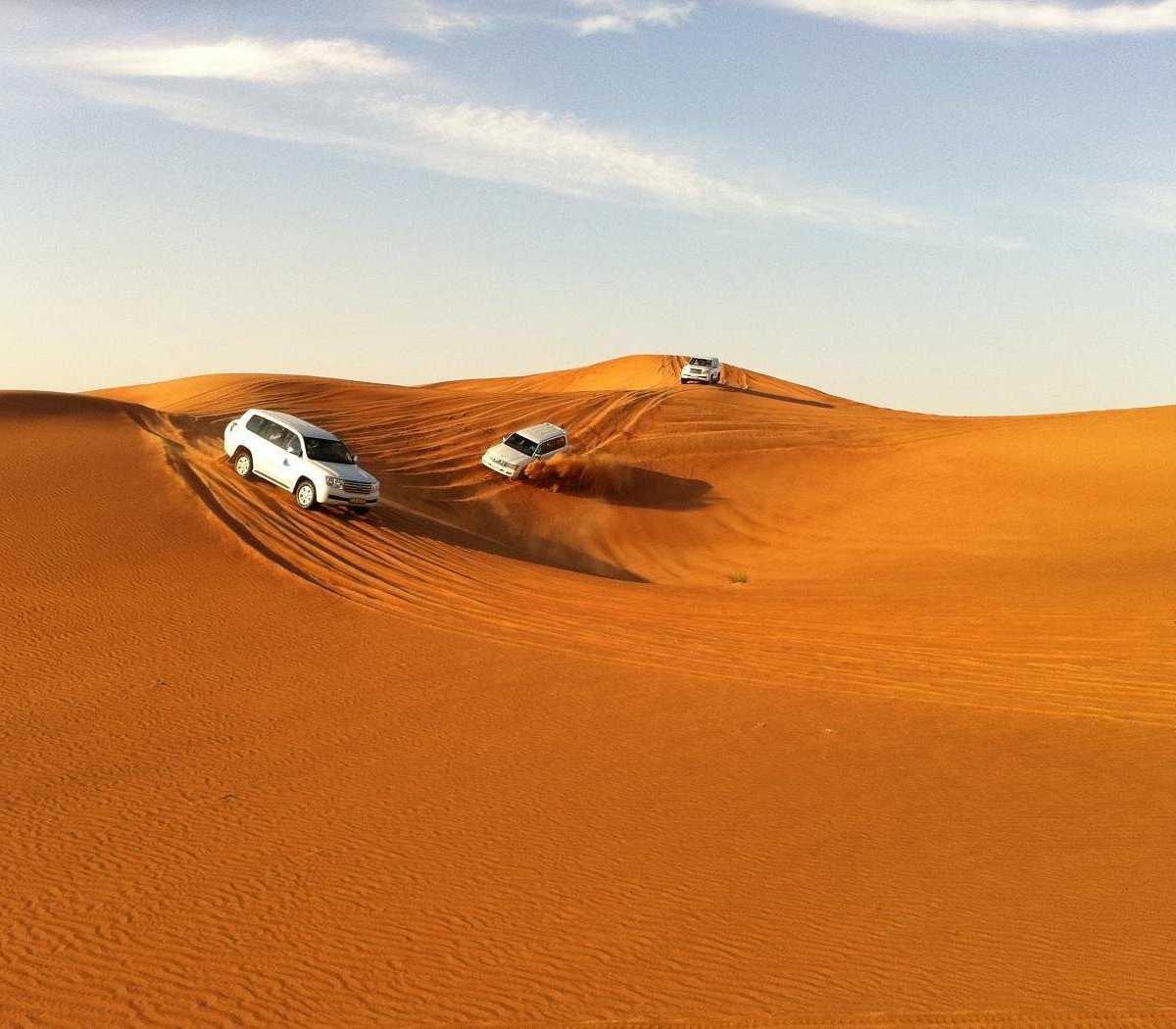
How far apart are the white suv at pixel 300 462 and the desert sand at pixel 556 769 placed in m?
0.50

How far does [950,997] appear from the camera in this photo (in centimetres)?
626

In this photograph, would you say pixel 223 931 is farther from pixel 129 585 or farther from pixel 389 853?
pixel 129 585

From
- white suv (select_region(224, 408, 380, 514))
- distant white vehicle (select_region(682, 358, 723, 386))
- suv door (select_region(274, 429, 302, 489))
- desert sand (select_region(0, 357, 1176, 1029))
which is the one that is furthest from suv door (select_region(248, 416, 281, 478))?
distant white vehicle (select_region(682, 358, 723, 386))

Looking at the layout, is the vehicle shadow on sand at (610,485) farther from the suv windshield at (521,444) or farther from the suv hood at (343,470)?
the suv hood at (343,470)

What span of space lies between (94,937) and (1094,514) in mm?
25848

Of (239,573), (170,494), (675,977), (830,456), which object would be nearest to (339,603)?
(239,573)

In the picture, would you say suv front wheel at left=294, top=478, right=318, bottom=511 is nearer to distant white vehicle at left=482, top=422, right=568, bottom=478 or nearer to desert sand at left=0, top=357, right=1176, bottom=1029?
desert sand at left=0, top=357, right=1176, bottom=1029

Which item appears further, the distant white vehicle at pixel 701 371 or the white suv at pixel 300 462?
the distant white vehicle at pixel 701 371

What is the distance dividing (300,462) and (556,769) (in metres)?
15.0

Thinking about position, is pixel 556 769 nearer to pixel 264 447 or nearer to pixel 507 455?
pixel 264 447

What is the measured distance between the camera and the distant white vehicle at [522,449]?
33562 mm

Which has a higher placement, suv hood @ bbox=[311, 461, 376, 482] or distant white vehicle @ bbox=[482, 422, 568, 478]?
distant white vehicle @ bbox=[482, 422, 568, 478]

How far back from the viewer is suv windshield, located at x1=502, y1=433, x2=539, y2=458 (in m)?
33.7

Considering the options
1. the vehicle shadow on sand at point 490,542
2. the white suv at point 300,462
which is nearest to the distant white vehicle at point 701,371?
the vehicle shadow on sand at point 490,542
